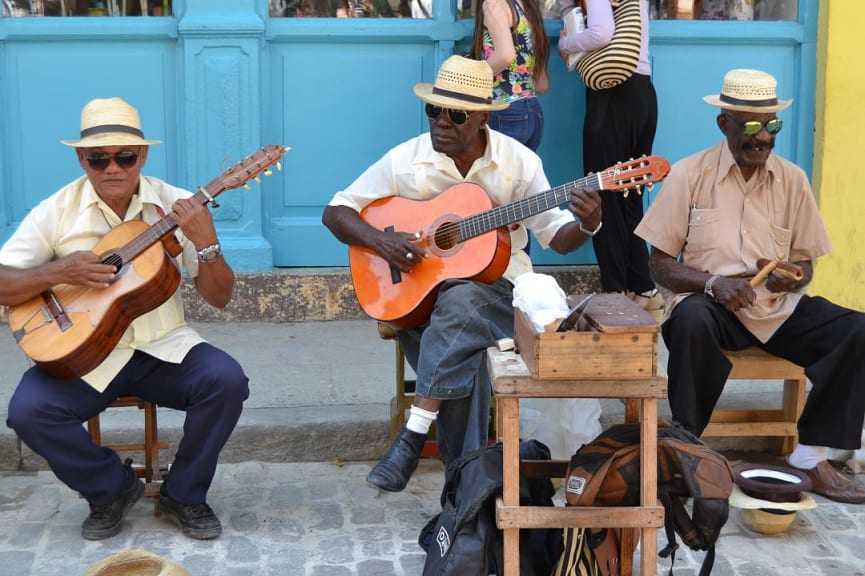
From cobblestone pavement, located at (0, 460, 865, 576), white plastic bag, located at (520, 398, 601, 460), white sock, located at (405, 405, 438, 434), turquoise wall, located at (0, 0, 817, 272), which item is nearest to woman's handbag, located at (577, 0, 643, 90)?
turquoise wall, located at (0, 0, 817, 272)

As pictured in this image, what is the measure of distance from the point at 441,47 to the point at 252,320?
166 cm

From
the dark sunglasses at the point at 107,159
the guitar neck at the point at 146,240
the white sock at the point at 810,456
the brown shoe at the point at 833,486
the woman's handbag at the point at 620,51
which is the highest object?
the woman's handbag at the point at 620,51

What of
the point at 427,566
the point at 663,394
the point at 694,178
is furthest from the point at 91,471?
the point at 694,178

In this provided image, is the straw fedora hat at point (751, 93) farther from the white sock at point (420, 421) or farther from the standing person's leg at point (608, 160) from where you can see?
the white sock at point (420, 421)

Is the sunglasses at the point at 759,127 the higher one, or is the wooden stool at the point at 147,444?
the sunglasses at the point at 759,127

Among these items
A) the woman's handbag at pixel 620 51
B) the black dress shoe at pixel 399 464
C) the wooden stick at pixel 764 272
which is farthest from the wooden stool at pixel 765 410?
the woman's handbag at pixel 620 51

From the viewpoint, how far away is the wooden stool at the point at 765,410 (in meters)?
4.59

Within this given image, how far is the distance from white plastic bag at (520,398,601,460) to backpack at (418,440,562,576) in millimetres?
598

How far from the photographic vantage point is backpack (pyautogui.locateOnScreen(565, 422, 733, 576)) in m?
3.46

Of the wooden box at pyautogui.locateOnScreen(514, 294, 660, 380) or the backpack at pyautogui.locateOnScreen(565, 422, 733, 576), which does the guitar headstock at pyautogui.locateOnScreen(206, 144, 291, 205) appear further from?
the backpack at pyautogui.locateOnScreen(565, 422, 733, 576)

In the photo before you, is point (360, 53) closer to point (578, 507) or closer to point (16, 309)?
point (16, 309)

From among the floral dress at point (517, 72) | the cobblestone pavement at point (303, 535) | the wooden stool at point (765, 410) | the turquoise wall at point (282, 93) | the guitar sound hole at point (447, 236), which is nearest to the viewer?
the cobblestone pavement at point (303, 535)

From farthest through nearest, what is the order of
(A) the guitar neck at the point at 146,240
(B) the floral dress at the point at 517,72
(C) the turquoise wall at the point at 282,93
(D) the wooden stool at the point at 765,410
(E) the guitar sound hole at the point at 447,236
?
(C) the turquoise wall at the point at 282,93, (B) the floral dress at the point at 517,72, (D) the wooden stool at the point at 765,410, (E) the guitar sound hole at the point at 447,236, (A) the guitar neck at the point at 146,240

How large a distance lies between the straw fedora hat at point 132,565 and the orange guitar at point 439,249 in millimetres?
1346
